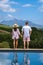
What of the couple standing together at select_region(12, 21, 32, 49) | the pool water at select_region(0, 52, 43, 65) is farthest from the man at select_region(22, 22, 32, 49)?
the pool water at select_region(0, 52, 43, 65)

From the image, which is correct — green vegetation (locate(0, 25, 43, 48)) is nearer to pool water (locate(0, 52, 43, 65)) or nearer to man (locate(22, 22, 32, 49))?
man (locate(22, 22, 32, 49))

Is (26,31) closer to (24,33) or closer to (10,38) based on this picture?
(24,33)

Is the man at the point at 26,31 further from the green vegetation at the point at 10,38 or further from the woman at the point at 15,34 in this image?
the green vegetation at the point at 10,38

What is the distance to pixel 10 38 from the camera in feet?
42.8

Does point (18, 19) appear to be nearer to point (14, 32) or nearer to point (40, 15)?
point (40, 15)

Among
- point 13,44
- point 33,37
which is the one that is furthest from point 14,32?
point 33,37

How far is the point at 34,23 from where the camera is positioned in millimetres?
13836

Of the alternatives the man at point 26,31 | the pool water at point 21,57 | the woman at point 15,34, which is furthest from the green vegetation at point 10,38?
the pool water at point 21,57

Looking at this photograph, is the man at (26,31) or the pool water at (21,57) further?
the man at (26,31)

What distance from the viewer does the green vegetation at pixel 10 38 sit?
1270 cm

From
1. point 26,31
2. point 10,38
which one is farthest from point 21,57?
point 10,38

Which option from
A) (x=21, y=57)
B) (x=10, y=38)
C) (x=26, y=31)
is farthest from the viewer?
(x=10, y=38)

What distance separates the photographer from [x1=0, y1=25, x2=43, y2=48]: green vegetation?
12.7m

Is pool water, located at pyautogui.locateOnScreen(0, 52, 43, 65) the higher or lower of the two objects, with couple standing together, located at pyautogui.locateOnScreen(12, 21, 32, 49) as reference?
lower
